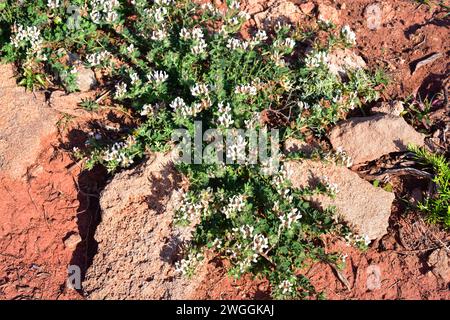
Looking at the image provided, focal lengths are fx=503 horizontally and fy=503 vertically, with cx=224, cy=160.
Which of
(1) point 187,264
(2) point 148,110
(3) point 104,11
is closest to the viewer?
(1) point 187,264

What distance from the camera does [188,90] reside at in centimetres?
544

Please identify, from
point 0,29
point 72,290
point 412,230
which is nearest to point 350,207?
point 412,230

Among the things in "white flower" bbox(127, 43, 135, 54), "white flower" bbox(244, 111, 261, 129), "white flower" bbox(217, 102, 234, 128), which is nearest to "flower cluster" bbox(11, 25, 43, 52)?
"white flower" bbox(127, 43, 135, 54)

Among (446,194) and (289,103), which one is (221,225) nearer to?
(289,103)

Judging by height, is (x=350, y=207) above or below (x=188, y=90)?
below

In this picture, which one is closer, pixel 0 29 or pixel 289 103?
pixel 289 103

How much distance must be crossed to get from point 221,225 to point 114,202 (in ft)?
3.56

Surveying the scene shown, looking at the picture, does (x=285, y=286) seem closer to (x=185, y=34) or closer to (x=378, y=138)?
→ (x=378, y=138)

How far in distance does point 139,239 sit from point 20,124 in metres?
2.03

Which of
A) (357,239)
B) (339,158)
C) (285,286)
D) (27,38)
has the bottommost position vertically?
(285,286)

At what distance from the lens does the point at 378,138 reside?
5188 millimetres

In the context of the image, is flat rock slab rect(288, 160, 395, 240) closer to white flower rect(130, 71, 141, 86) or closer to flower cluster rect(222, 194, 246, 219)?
flower cluster rect(222, 194, 246, 219)

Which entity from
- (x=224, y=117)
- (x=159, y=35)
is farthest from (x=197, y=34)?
(x=224, y=117)

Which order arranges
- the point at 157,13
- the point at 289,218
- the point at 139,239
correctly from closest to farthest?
the point at 289,218, the point at 139,239, the point at 157,13
